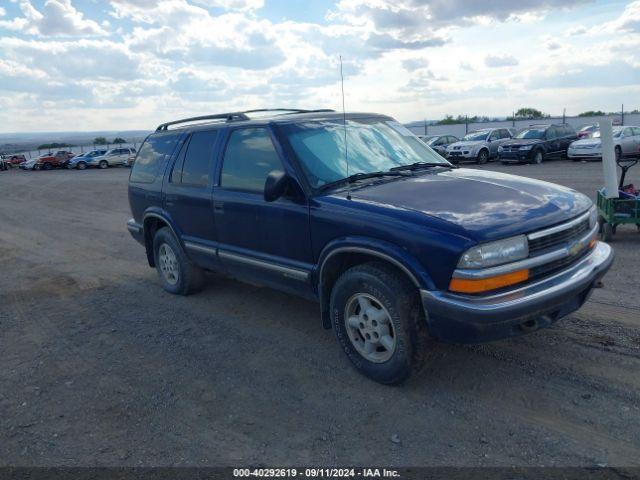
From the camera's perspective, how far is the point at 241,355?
4.54 metres

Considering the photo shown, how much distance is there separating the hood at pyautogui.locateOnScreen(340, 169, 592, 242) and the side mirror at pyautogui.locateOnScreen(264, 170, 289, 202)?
0.55 m

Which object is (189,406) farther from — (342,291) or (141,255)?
(141,255)

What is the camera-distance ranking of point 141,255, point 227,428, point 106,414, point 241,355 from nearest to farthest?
1. point 227,428
2. point 106,414
3. point 241,355
4. point 141,255

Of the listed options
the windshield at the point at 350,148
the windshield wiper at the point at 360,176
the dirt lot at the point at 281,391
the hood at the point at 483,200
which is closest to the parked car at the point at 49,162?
the dirt lot at the point at 281,391

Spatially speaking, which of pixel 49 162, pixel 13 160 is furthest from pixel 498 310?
pixel 13 160

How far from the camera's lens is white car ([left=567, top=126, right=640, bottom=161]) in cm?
2069

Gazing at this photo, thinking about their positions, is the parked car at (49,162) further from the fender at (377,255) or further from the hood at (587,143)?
the fender at (377,255)

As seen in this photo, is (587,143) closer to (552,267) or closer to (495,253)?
(552,267)

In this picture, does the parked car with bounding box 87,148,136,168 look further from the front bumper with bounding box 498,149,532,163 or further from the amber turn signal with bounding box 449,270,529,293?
the amber turn signal with bounding box 449,270,529,293

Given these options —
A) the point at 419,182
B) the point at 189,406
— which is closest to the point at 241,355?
the point at 189,406

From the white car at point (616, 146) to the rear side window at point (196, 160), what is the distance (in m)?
19.5

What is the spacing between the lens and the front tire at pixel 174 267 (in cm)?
597

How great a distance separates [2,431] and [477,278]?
330 centimetres

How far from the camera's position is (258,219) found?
15.1ft
